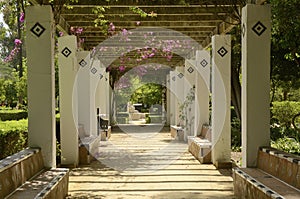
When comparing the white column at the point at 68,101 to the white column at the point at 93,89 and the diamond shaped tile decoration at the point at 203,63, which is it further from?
the diamond shaped tile decoration at the point at 203,63

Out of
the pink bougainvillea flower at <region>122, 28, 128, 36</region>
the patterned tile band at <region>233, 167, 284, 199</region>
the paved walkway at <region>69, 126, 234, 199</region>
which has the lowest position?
the paved walkway at <region>69, 126, 234, 199</region>

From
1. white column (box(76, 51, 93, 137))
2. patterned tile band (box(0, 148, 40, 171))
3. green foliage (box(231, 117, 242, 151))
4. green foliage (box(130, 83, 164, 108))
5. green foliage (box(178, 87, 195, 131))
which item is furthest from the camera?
green foliage (box(130, 83, 164, 108))

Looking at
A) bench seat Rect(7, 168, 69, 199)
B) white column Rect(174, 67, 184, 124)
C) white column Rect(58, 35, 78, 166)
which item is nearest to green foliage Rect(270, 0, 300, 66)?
white column Rect(58, 35, 78, 166)

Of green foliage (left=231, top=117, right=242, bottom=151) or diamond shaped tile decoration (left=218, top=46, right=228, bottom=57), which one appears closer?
diamond shaped tile decoration (left=218, top=46, right=228, bottom=57)

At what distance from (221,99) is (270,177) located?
3.87m

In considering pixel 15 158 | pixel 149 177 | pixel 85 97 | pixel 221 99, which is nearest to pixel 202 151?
pixel 221 99

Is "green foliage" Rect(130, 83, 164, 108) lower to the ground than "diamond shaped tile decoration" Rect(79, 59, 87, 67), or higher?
lower

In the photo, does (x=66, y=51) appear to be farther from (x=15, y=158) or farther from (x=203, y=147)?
(x=15, y=158)

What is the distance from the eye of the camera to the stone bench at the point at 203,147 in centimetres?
924

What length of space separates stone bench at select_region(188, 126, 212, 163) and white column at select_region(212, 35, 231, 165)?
0.72ft

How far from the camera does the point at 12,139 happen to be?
7.80 m

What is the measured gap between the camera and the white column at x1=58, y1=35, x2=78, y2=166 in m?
8.95

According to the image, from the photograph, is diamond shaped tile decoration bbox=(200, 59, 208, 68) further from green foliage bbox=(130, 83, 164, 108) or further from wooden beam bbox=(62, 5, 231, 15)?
green foliage bbox=(130, 83, 164, 108)

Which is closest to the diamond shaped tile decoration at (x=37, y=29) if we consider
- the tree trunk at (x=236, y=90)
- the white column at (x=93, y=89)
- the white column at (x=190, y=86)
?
the white column at (x=93, y=89)
